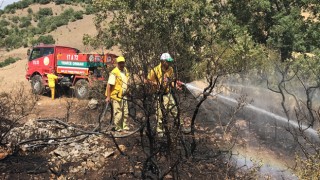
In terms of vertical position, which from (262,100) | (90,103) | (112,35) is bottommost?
(90,103)

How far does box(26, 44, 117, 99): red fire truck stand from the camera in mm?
14844

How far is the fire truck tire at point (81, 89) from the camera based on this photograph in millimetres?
14812

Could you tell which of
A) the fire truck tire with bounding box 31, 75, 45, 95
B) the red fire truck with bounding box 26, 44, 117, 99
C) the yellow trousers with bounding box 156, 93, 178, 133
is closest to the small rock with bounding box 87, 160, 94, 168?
the yellow trousers with bounding box 156, 93, 178, 133

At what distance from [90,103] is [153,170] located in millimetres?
7728

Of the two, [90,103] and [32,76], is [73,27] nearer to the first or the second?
[32,76]

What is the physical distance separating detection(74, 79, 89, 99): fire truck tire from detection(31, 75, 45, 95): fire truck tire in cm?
192

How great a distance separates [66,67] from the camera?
15.4m

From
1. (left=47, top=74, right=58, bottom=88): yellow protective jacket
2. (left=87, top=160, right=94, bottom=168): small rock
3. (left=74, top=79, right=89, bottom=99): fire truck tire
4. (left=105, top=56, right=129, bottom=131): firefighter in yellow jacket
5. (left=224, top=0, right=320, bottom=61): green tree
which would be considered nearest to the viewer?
(left=87, top=160, right=94, bottom=168): small rock

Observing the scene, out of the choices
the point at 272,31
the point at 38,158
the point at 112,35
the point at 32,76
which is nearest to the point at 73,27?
the point at 32,76

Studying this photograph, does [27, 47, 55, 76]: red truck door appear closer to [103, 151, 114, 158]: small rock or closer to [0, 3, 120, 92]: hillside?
[0, 3, 120, 92]: hillside

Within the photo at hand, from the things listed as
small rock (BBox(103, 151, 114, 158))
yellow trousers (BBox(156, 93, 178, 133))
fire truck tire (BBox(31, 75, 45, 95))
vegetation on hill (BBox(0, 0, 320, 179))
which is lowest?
fire truck tire (BBox(31, 75, 45, 95))

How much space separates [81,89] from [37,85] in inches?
96.0

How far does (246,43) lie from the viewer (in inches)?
412

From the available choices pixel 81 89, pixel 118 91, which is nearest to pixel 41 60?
pixel 81 89
